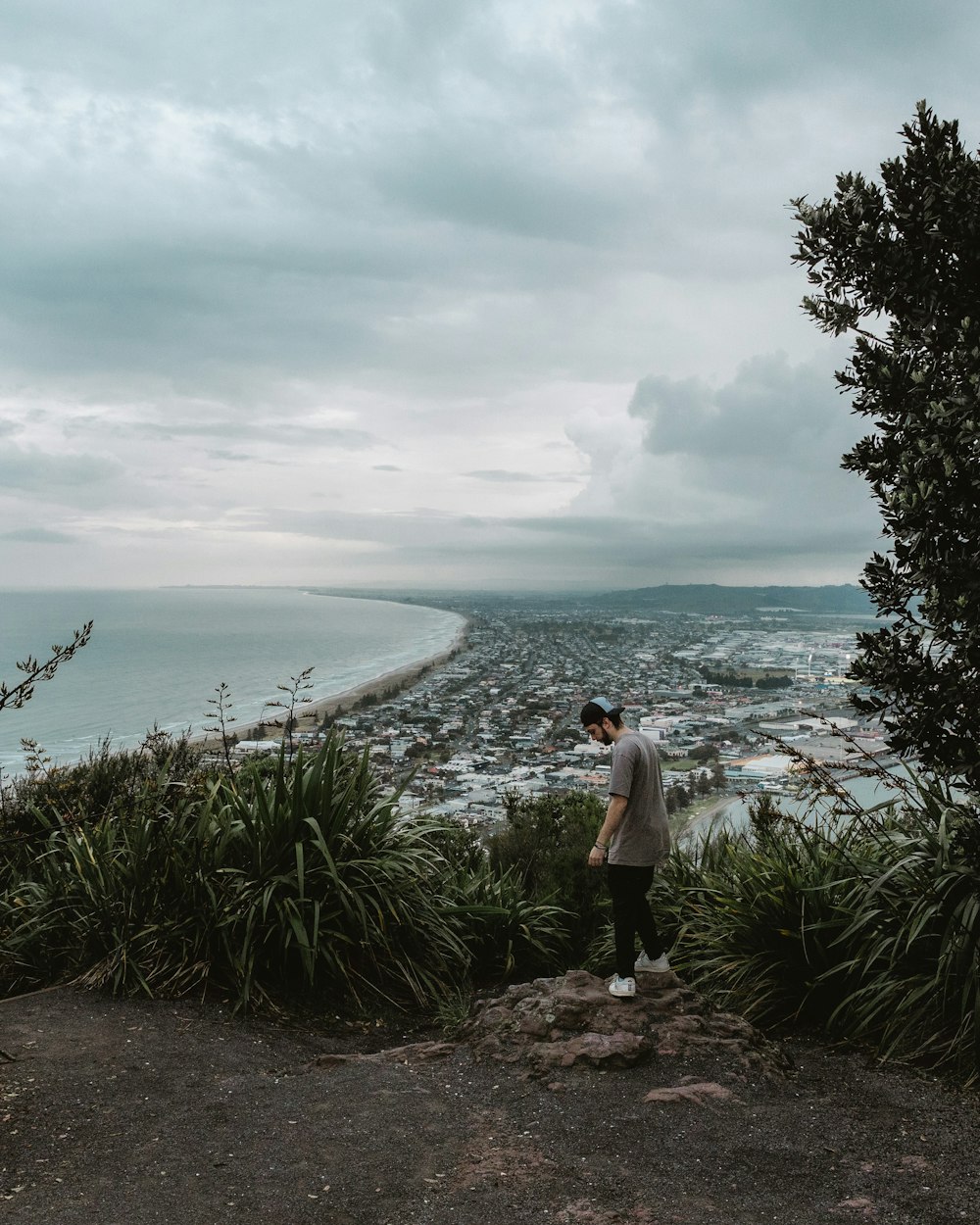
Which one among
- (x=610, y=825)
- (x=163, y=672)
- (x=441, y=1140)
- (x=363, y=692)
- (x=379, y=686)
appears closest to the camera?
(x=441, y=1140)

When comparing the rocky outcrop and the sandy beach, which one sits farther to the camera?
the sandy beach

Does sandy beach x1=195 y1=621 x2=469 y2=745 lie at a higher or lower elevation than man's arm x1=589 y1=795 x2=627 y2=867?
lower

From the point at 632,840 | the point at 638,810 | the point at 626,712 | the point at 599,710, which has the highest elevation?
the point at 599,710

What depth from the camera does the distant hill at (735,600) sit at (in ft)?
108

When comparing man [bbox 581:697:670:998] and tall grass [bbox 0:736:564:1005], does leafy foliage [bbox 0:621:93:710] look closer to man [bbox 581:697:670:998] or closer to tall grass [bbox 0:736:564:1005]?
tall grass [bbox 0:736:564:1005]

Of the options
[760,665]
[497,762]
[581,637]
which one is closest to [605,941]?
[497,762]

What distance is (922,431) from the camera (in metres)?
4.43

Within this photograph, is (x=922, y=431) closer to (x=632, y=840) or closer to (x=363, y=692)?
(x=632, y=840)

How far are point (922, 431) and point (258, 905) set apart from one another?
189 inches

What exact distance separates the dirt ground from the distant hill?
27.9 metres

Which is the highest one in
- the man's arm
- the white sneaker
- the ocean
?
the man's arm

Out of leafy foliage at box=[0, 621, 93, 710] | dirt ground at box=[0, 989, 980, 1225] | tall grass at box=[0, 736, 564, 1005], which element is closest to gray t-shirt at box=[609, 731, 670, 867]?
dirt ground at box=[0, 989, 980, 1225]

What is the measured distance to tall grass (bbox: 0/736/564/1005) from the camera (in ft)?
18.9

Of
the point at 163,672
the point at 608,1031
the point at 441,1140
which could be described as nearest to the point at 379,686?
the point at 163,672
